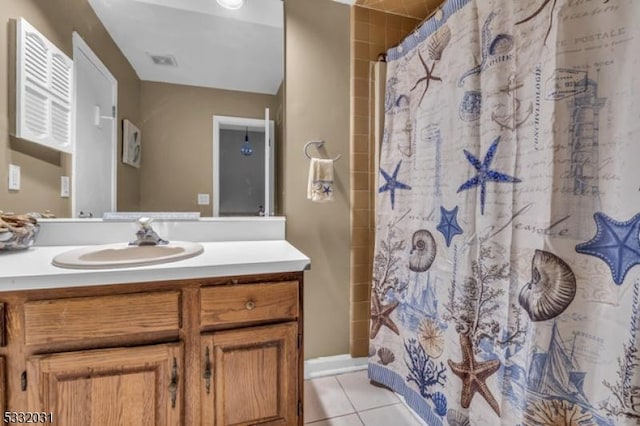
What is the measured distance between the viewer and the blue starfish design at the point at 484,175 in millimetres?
1018

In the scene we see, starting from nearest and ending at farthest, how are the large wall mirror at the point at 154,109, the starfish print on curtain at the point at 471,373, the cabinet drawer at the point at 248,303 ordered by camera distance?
the cabinet drawer at the point at 248,303, the starfish print on curtain at the point at 471,373, the large wall mirror at the point at 154,109

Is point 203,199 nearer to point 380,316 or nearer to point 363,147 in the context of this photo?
point 363,147

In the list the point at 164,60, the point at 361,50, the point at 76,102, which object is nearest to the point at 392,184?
the point at 361,50

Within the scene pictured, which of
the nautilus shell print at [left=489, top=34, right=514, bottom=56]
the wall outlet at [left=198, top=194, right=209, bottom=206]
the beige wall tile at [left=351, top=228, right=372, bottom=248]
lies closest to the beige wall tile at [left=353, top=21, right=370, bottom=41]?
the nautilus shell print at [left=489, top=34, right=514, bottom=56]

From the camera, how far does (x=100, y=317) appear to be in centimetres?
85

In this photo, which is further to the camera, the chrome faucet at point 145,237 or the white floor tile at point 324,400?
the white floor tile at point 324,400

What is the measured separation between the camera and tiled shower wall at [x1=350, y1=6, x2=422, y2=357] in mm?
1768

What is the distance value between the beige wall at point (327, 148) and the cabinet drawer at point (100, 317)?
86 centimetres

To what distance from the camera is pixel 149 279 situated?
875mm

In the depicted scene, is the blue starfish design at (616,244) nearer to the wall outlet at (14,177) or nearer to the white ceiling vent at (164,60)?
the white ceiling vent at (164,60)

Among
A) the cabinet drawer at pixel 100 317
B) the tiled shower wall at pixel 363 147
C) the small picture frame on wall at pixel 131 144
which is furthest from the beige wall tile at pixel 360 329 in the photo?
the small picture frame on wall at pixel 131 144

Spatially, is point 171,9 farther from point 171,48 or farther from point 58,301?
point 58,301

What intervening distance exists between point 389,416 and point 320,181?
1.26 m

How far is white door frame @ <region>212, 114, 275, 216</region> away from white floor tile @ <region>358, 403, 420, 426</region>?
3.80ft
